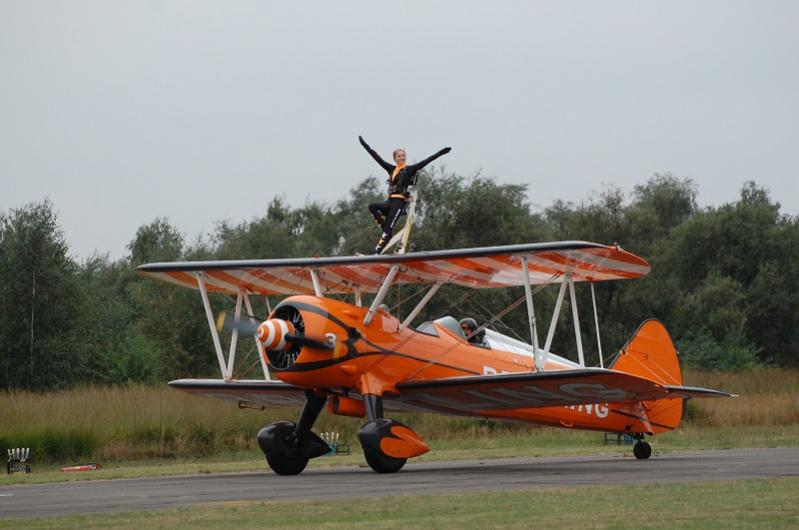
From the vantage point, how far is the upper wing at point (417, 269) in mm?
17469

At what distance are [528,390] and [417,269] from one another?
2418mm

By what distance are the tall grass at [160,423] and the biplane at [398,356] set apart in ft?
A: 21.9

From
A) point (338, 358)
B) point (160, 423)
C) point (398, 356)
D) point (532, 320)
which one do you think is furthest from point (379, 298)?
point (160, 423)

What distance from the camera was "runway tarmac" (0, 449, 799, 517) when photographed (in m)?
13.5

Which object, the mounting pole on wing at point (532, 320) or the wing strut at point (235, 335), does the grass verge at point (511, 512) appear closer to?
the mounting pole on wing at point (532, 320)

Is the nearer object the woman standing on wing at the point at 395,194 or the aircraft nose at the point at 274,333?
the aircraft nose at the point at 274,333

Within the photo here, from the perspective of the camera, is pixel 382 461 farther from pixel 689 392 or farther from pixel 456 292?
pixel 456 292

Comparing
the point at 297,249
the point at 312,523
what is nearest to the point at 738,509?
the point at 312,523

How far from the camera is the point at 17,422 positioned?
86.2 feet

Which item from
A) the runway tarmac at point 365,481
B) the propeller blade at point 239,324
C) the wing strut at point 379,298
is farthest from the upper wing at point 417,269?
the runway tarmac at point 365,481

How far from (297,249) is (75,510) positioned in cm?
6223

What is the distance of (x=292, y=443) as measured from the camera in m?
18.1

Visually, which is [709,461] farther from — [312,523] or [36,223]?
[36,223]

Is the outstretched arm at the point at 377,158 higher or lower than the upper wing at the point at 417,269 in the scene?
higher
